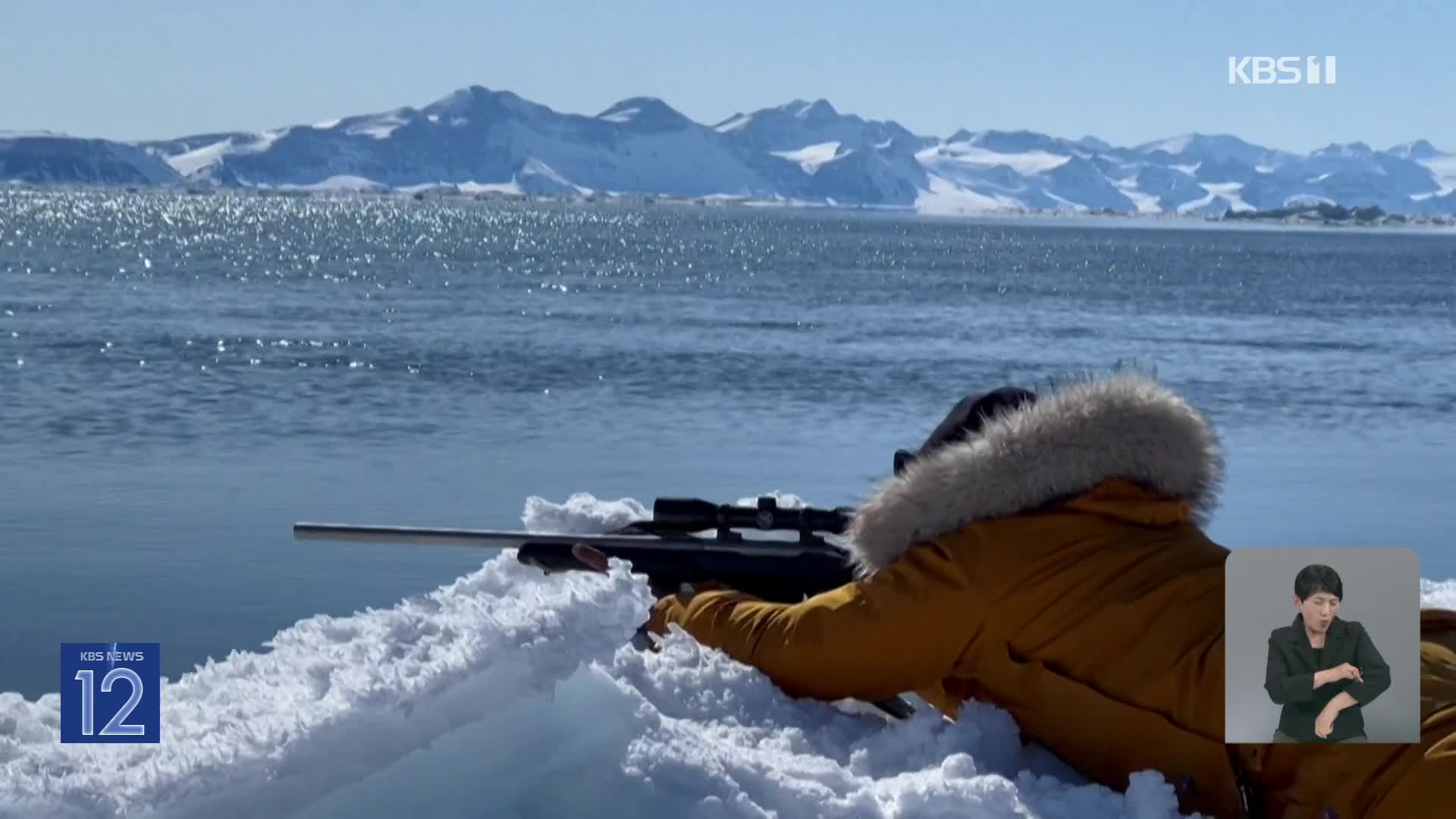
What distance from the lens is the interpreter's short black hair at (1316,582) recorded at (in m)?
2.66

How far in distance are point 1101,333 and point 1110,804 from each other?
2315 centimetres

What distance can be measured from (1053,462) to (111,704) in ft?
6.41

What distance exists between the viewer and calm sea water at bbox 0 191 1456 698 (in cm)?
666

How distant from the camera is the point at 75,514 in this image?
7.59 m

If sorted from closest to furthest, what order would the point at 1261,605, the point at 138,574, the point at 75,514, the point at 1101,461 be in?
the point at 1261,605
the point at 1101,461
the point at 138,574
the point at 75,514

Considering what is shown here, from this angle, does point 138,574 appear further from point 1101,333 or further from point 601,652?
point 1101,333

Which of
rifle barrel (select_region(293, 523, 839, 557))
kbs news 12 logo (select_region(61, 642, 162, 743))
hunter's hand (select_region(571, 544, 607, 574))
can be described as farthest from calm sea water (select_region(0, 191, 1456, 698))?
hunter's hand (select_region(571, 544, 607, 574))

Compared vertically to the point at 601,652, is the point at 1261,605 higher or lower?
higher

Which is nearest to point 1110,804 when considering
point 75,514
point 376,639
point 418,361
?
point 376,639

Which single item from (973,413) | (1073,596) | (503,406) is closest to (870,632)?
(1073,596)

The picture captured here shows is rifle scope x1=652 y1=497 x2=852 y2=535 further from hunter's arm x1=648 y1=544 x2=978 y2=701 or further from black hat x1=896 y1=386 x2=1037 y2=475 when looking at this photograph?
black hat x1=896 y1=386 x2=1037 y2=475

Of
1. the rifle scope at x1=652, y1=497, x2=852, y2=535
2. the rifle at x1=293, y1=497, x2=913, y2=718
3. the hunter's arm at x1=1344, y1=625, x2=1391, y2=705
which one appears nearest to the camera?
the hunter's arm at x1=1344, y1=625, x2=1391, y2=705

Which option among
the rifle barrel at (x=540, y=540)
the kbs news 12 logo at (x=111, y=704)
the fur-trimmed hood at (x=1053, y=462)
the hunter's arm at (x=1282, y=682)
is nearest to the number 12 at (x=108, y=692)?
the kbs news 12 logo at (x=111, y=704)

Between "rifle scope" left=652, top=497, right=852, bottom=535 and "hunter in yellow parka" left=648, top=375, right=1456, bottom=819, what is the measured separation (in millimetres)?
708
